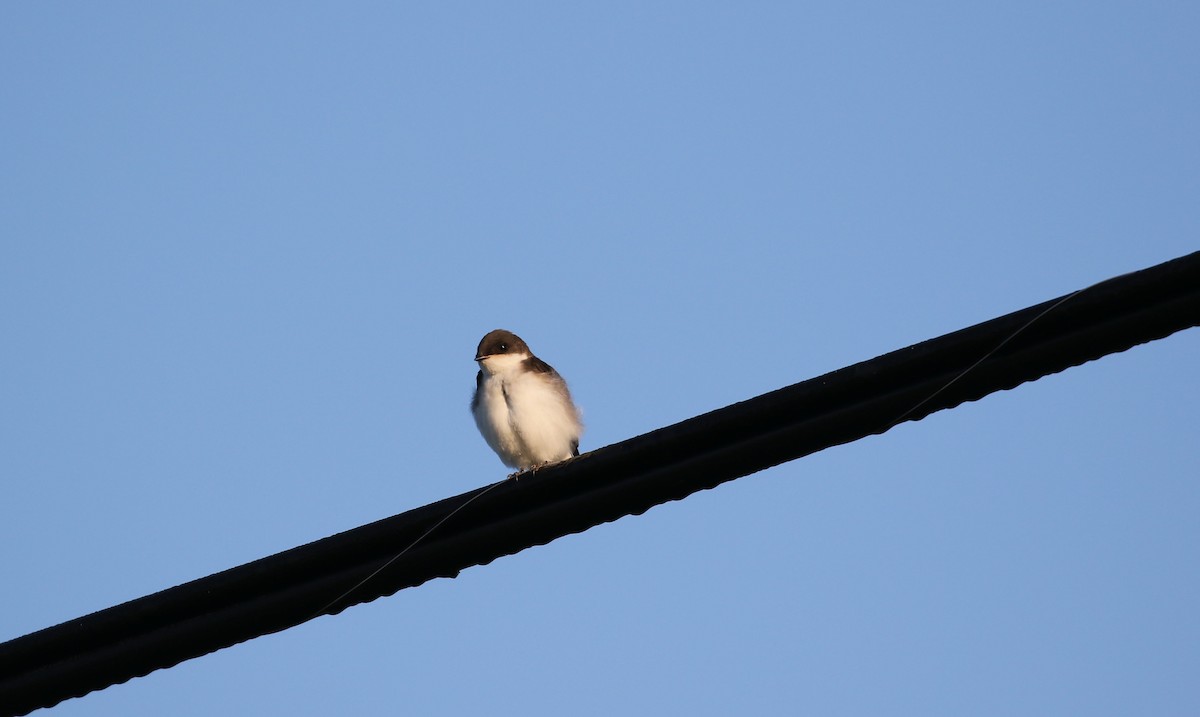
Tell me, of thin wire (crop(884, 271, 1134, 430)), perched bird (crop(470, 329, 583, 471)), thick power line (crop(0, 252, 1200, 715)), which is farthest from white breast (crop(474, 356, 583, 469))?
thin wire (crop(884, 271, 1134, 430))

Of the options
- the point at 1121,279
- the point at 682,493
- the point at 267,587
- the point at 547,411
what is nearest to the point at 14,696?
the point at 267,587

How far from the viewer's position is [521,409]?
9.85m

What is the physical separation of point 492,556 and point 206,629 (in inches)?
38.1

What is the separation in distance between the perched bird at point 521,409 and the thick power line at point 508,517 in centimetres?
468

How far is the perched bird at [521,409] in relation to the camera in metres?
9.89

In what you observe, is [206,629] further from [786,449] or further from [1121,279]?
[1121,279]

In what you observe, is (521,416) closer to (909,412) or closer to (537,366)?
(537,366)

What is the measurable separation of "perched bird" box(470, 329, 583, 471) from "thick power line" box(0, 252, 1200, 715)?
15.4 ft

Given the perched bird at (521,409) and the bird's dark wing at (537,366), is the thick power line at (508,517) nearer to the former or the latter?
the perched bird at (521,409)

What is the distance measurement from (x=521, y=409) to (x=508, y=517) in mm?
4743

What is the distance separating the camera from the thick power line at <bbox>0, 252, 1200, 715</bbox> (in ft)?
15.6

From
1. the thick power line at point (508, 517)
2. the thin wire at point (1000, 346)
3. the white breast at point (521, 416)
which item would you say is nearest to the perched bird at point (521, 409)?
the white breast at point (521, 416)

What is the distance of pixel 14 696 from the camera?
16.6 ft

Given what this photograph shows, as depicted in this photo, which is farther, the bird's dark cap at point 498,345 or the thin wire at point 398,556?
the bird's dark cap at point 498,345
